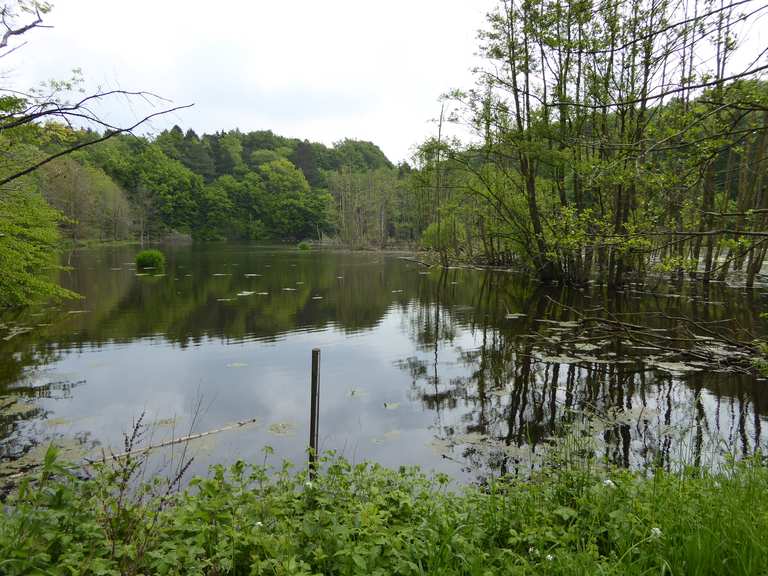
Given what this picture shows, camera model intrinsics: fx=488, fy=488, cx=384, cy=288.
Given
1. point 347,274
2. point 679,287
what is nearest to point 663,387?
point 679,287

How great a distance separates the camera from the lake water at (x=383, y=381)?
6.45 metres

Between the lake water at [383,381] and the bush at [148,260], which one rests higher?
the bush at [148,260]

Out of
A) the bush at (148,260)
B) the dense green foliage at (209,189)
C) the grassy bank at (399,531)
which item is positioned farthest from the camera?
the dense green foliage at (209,189)

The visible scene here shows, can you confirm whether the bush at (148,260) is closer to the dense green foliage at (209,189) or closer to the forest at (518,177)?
the forest at (518,177)

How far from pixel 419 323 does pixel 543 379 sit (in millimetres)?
7020

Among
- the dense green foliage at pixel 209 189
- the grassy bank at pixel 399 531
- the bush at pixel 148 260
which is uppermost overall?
the dense green foliage at pixel 209 189

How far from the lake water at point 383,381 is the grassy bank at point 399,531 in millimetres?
1212

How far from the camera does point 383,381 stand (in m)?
9.74

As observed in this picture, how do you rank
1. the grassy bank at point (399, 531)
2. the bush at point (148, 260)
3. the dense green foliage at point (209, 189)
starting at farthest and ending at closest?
the dense green foliage at point (209, 189)
the bush at point (148, 260)
the grassy bank at point (399, 531)

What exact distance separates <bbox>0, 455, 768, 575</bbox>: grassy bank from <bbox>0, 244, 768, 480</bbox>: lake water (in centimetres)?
121

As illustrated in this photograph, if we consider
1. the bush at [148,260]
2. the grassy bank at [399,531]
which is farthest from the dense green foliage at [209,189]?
the grassy bank at [399,531]

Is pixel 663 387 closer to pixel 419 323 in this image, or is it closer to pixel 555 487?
pixel 555 487

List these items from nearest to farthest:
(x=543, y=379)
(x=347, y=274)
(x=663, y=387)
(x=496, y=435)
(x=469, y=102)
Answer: (x=496, y=435)
(x=663, y=387)
(x=543, y=379)
(x=469, y=102)
(x=347, y=274)

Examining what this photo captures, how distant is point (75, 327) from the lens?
14.1 m
